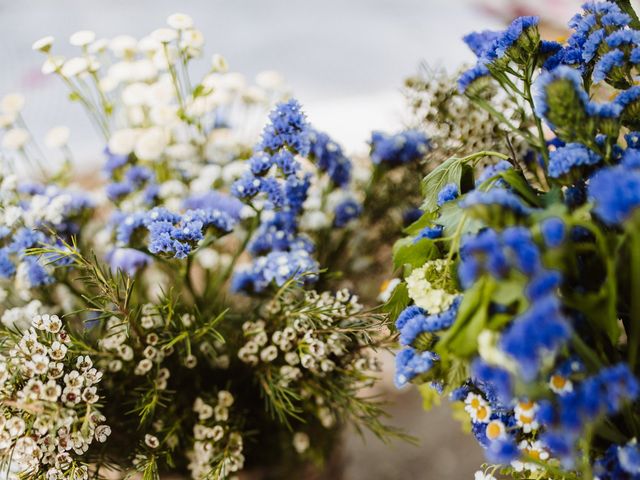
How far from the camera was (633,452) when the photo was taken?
349mm

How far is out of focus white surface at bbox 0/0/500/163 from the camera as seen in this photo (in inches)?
52.1

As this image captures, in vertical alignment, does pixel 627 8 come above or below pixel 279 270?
above

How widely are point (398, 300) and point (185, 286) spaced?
0.28 metres

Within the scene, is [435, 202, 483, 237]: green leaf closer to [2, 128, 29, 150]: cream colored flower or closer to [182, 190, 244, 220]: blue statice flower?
[182, 190, 244, 220]: blue statice flower

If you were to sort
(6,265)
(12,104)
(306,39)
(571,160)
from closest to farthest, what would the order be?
1. (571,160)
2. (6,265)
3. (12,104)
4. (306,39)

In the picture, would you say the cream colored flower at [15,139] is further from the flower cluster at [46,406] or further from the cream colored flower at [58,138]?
the flower cluster at [46,406]

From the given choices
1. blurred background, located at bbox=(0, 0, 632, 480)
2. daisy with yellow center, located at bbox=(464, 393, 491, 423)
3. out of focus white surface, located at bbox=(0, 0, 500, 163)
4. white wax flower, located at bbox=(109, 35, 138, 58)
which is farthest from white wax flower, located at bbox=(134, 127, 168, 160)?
out of focus white surface, located at bbox=(0, 0, 500, 163)

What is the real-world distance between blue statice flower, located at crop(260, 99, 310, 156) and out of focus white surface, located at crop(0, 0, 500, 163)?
2.52 ft

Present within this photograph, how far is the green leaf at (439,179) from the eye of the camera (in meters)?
0.49

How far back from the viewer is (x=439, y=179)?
506 mm

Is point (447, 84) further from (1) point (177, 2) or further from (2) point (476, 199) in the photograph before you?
(1) point (177, 2)

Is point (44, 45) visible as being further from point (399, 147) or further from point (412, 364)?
point (412, 364)

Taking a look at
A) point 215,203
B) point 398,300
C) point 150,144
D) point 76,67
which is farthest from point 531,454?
point 76,67

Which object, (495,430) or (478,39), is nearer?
(495,430)
